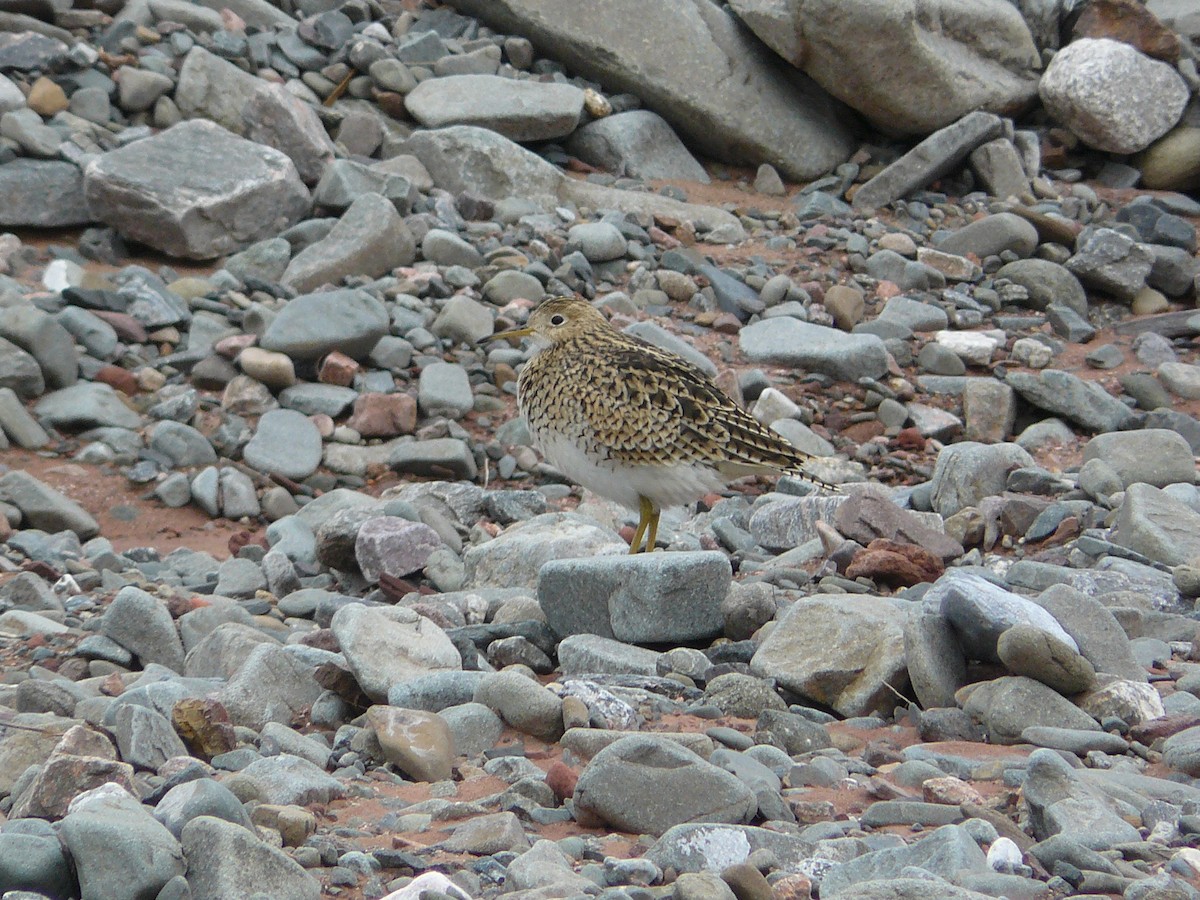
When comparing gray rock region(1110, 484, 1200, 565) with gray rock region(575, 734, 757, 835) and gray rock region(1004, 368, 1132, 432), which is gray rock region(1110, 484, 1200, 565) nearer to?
gray rock region(1004, 368, 1132, 432)

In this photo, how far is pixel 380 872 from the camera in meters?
3.61

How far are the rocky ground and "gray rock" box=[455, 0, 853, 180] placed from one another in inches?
2.1

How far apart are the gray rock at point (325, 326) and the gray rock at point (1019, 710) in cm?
668

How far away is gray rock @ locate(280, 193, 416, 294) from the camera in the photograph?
11.6 metres

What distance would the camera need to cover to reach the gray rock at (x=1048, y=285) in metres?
13.2

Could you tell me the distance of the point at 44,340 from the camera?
9.89 m

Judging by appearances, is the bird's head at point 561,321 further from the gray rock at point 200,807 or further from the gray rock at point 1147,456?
the gray rock at point 200,807

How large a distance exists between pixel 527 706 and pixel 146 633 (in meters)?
2.18

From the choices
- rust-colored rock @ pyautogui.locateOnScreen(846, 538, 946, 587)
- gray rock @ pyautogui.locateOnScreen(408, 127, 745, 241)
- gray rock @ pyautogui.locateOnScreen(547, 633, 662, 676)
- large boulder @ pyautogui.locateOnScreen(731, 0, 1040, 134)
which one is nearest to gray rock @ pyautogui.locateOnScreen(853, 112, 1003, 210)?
large boulder @ pyautogui.locateOnScreen(731, 0, 1040, 134)

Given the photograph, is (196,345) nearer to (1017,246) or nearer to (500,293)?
(500,293)

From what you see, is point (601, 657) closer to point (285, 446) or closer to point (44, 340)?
point (285, 446)

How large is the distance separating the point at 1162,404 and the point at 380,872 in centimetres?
927

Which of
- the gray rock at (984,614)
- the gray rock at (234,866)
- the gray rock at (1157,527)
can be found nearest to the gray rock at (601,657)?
the gray rock at (984,614)

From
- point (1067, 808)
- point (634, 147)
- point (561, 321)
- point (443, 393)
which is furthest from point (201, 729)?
point (634, 147)
